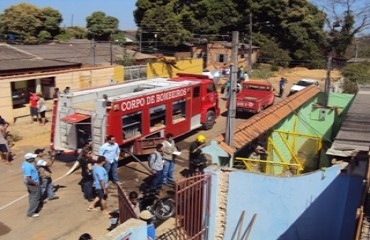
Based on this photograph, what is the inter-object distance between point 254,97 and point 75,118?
1183 centimetres

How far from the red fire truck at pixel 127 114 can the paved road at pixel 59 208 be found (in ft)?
3.09

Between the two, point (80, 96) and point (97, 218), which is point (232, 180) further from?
point (80, 96)

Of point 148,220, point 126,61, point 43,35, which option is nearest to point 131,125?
point 148,220

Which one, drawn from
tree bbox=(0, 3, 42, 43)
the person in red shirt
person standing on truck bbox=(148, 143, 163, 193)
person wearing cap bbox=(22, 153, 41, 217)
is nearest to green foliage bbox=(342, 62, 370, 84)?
the person in red shirt

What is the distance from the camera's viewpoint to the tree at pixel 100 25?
4806 cm

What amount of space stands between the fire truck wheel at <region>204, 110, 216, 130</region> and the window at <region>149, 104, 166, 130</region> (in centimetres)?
359

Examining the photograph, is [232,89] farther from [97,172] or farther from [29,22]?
[29,22]

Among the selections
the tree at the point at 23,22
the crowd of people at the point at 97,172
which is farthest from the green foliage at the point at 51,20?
the crowd of people at the point at 97,172

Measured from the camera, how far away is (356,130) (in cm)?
899

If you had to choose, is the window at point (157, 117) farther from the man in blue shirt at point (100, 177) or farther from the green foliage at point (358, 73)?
the green foliage at point (358, 73)

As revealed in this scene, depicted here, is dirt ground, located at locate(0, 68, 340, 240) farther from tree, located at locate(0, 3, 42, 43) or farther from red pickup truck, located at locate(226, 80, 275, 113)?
tree, located at locate(0, 3, 42, 43)

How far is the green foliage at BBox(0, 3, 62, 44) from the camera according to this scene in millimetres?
41344

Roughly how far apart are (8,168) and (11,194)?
2.32 meters

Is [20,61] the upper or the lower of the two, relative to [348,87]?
upper
